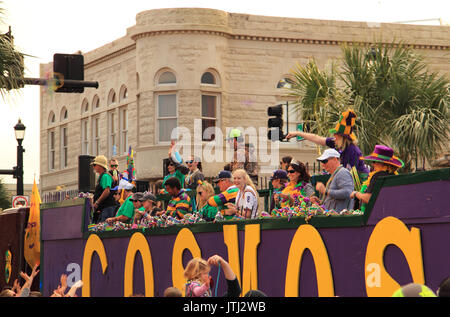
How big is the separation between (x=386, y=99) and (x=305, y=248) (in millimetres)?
14676

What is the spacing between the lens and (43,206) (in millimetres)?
18016

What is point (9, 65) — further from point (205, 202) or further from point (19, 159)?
point (19, 159)

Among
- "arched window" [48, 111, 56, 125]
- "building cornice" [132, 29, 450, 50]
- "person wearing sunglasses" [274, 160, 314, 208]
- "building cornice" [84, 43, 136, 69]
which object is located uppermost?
"building cornice" [132, 29, 450, 50]

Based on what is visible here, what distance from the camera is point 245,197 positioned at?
10828mm

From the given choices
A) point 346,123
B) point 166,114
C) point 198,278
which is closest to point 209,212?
point 346,123

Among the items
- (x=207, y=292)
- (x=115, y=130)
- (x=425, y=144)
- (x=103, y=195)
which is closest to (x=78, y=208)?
(x=103, y=195)

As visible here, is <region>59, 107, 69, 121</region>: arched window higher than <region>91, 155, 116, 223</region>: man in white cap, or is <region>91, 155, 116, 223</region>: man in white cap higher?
<region>59, 107, 69, 121</region>: arched window

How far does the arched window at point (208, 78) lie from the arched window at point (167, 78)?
107 centimetres

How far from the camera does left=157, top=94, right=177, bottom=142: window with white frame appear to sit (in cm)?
3381

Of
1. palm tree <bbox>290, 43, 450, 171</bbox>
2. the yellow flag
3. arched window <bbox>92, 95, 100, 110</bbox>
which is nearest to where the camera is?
the yellow flag

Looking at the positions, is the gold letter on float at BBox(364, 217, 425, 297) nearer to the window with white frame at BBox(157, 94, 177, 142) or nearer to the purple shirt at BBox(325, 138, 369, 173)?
the purple shirt at BBox(325, 138, 369, 173)

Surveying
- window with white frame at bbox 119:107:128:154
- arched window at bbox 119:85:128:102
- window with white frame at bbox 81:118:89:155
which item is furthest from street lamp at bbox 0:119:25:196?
window with white frame at bbox 81:118:89:155

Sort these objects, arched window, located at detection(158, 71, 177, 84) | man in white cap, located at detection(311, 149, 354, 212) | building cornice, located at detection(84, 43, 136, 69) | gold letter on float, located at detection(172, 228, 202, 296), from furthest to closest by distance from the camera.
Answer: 1. building cornice, located at detection(84, 43, 136, 69)
2. arched window, located at detection(158, 71, 177, 84)
3. gold letter on float, located at detection(172, 228, 202, 296)
4. man in white cap, located at detection(311, 149, 354, 212)

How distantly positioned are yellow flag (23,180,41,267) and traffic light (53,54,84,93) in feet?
8.42
